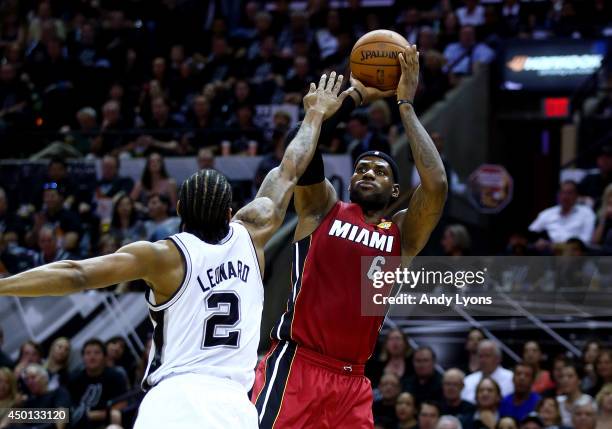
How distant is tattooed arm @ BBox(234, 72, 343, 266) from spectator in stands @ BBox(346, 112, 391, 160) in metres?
5.32

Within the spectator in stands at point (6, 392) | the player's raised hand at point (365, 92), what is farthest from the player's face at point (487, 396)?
the spectator in stands at point (6, 392)

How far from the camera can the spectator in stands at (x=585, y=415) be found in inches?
360

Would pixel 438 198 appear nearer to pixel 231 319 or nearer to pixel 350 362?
pixel 350 362

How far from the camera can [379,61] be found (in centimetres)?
703

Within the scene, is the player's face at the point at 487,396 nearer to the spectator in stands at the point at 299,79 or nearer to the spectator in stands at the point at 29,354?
the spectator in stands at the point at 29,354

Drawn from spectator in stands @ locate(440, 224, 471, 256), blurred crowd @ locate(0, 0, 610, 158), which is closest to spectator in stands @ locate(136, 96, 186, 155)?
blurred crowd @ locate(0, 0, 610, 158)

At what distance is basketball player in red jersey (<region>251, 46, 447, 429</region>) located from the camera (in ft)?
21.5

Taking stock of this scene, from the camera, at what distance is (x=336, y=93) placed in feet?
22.0

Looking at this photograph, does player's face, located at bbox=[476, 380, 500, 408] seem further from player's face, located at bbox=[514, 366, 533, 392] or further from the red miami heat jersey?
the red miami heat jersey

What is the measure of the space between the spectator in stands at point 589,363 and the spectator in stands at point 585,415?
0.55 m

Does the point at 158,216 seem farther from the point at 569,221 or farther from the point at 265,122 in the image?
the point at 569,221

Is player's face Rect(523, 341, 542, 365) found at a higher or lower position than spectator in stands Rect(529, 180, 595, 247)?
lower

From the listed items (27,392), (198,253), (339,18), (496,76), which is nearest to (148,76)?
(339,18)

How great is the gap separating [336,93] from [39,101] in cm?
1002
